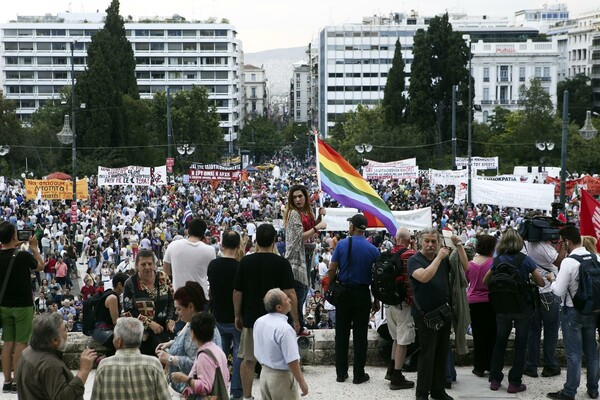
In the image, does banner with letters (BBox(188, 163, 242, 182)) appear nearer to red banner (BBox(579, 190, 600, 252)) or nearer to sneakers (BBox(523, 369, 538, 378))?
red banner (BBox(579, 190, 600, 252))

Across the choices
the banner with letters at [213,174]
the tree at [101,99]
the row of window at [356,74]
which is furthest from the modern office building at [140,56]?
the banner with letters at [213,174]

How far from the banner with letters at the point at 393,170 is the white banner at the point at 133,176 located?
798 cm

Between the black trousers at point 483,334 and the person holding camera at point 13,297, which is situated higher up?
the person holding camera at point 13,297

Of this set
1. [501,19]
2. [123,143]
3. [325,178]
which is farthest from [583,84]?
[325,178]

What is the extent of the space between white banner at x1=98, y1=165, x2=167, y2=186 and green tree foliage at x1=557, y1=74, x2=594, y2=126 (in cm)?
6709

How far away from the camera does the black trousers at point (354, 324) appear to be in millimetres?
7797

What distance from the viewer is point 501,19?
5359 inches

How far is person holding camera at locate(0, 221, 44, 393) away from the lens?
7480 millimetres

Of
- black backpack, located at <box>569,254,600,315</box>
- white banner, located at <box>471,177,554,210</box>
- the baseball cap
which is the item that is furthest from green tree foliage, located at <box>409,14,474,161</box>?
black backpack, located at <box>569,254,600,315</box>

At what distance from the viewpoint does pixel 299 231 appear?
319 inches

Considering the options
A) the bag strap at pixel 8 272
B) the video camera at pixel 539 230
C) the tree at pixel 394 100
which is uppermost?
the tree at pixel 394 100

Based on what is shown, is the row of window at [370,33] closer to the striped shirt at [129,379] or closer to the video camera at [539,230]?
the video camera at [539,230]

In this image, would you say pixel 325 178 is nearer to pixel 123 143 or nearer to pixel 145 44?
pixel 123 143

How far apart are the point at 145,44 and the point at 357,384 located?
11148cm
